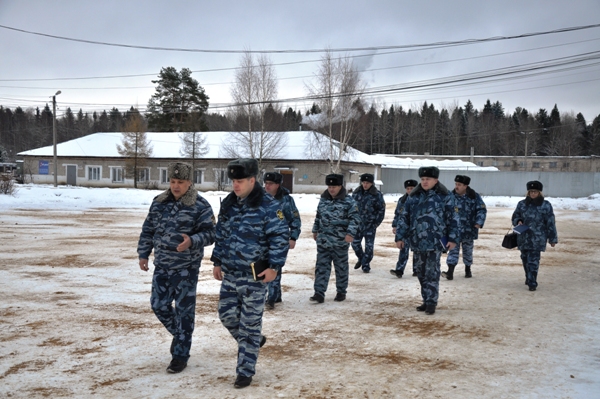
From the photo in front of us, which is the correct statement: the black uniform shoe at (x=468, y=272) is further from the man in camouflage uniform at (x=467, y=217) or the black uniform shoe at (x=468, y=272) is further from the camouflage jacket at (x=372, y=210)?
the camouflage jacket at (x=372, y=210)

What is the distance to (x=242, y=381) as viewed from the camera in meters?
4.18

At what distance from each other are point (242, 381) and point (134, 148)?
4621 centimetres

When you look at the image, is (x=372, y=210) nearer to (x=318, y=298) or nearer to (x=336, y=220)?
(x=336, y=220)

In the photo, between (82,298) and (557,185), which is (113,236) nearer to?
(82,298)

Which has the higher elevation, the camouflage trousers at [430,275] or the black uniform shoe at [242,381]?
the camouflage trousers at [430,275]

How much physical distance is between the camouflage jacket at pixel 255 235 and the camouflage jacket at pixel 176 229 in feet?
1.55

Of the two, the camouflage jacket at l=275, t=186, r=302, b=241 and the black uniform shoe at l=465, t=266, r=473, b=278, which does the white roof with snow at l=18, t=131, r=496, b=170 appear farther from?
the camouflage jacket at l=275, t=186, r=302, b=241

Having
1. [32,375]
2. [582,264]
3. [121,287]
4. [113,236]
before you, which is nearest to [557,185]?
[582,264]

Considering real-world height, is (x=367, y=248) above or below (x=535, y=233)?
below

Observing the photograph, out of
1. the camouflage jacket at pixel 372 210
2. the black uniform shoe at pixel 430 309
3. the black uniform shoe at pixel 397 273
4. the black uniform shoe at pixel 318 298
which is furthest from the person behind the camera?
the camouflage jacket at pixel 372 210

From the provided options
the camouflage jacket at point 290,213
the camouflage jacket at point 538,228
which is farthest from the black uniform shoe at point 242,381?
the camouflage jacket at point 538,228

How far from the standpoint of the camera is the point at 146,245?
4.96 meters

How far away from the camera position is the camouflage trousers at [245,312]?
14.0 ft

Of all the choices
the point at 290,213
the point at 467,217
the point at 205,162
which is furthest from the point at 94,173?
the point at 290,213
